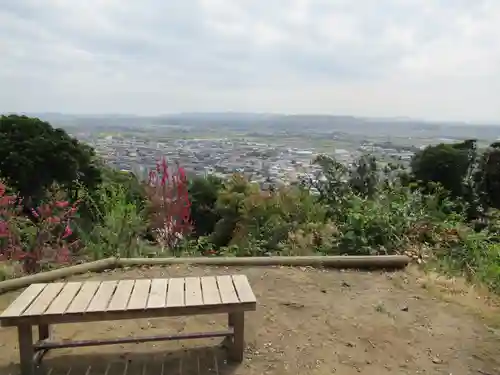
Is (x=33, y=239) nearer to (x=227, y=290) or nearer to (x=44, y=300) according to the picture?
(x=44, y=300)

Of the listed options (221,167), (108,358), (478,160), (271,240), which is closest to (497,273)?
(271,240)

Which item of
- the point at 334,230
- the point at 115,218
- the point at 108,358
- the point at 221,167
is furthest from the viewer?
the point at 221,167

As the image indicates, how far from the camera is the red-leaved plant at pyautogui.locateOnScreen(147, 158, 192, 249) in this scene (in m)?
4.73

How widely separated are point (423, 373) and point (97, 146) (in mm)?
12280

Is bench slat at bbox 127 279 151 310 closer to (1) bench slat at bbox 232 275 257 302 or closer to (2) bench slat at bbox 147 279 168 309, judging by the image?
(2) bench slat at bbox 147 279 168 309

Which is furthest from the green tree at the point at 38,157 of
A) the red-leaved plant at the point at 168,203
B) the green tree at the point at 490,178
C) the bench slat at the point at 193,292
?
the green tree at the point at 490,178

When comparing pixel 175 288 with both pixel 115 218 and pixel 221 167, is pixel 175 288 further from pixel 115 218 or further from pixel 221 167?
pixel 221 167

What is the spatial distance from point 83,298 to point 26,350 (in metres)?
0.36

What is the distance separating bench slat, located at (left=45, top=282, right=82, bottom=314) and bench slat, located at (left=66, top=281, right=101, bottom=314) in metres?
0.02

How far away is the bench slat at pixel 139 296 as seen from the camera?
87.3 inches

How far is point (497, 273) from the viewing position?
3529mm

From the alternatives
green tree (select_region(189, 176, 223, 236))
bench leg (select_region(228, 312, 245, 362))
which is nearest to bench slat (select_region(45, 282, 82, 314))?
bench leg (select_region(228, 312, 245, 362))

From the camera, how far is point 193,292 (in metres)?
2.42

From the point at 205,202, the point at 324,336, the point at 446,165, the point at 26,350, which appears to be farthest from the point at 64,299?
the point at 446,165
